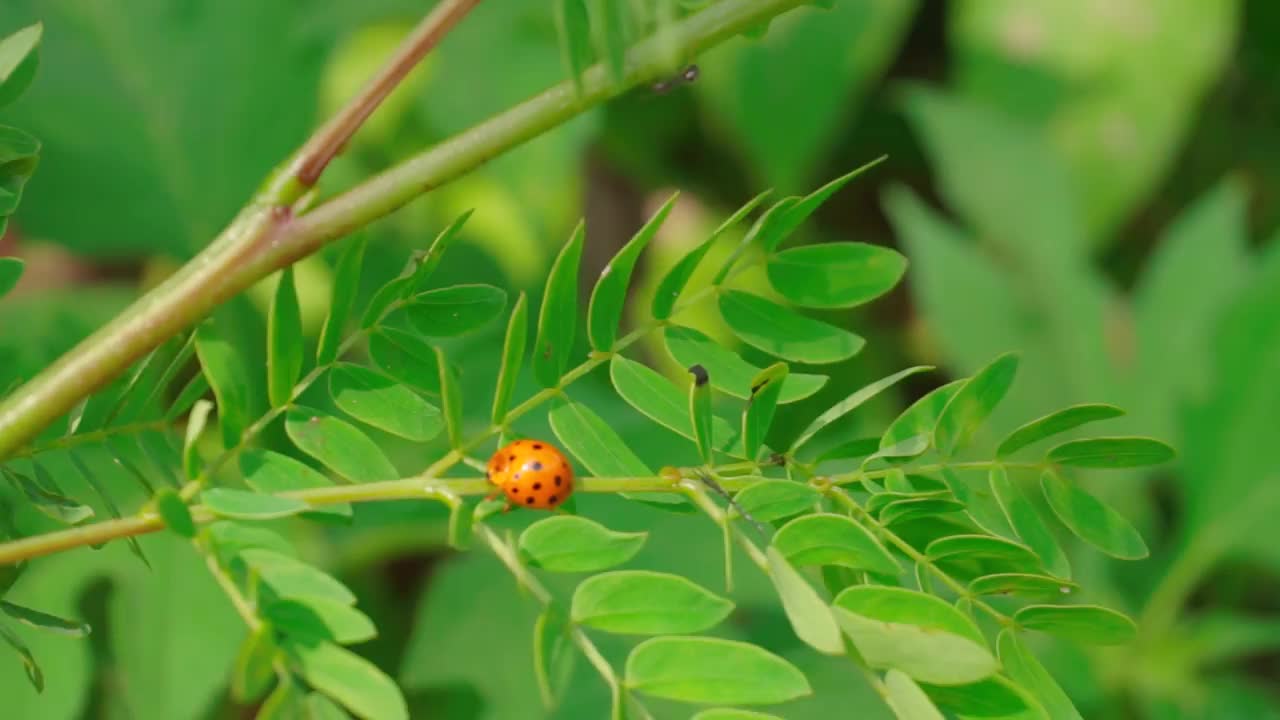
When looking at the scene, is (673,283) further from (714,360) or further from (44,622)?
(44,622)

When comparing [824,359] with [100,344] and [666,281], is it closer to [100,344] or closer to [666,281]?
[666,281]

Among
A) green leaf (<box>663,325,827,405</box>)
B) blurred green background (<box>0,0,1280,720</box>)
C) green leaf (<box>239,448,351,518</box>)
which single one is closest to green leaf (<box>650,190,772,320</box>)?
green leaf (<box>663,325,827,405</box>)

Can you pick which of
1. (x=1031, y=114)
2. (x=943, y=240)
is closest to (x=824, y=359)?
(x=943, y=240)

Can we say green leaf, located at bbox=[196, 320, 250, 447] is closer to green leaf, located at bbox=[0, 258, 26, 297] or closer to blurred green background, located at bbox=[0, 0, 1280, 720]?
green leaf, located at bbox=[0, 258, 26, 297]

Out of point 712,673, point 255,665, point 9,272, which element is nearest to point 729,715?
point 712,673

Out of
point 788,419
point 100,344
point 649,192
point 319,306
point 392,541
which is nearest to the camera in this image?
point 100,344
